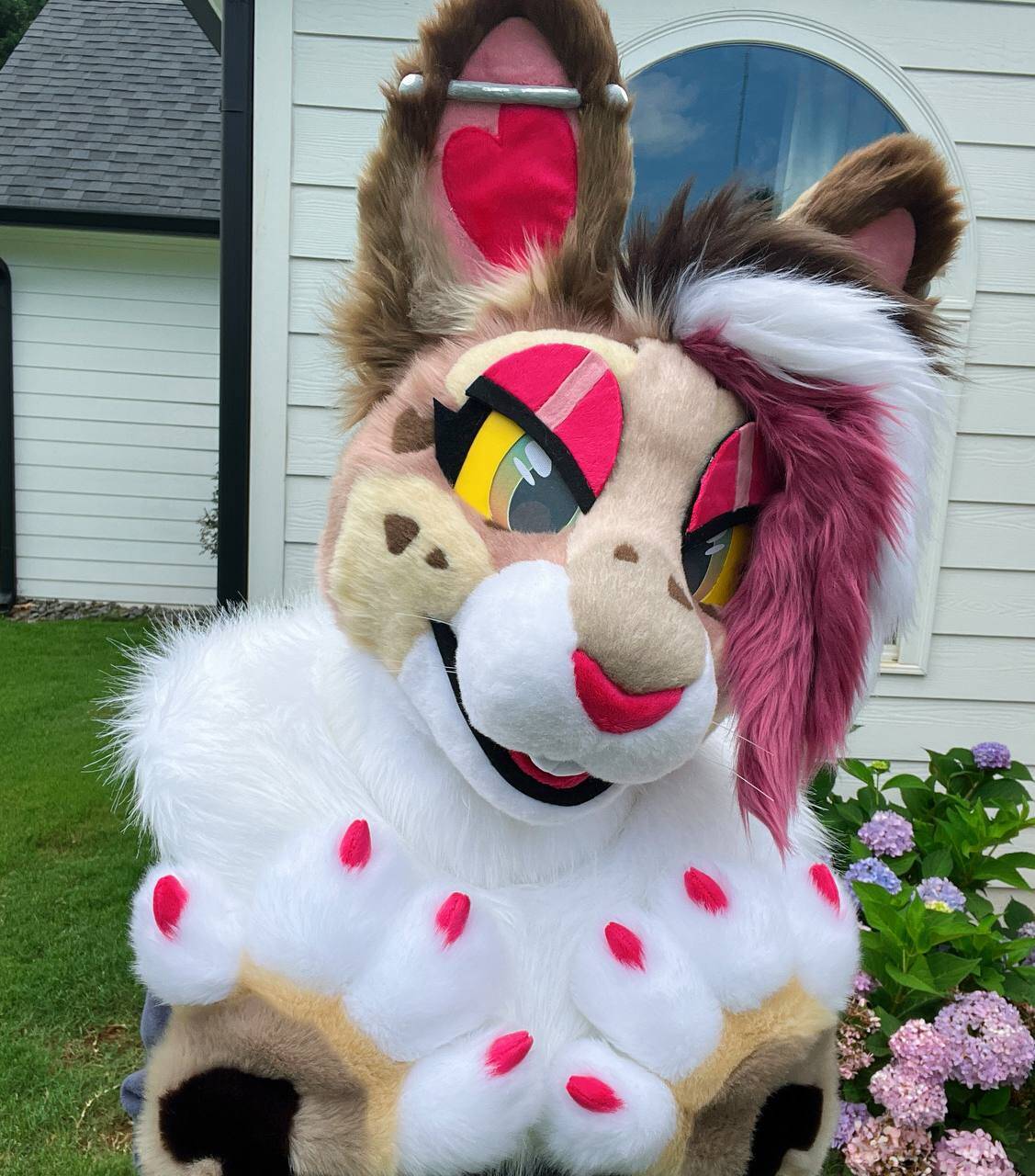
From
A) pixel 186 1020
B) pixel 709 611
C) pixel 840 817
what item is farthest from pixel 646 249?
pixel 840 817

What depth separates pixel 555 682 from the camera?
70cm

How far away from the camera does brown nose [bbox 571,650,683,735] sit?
2.28ft

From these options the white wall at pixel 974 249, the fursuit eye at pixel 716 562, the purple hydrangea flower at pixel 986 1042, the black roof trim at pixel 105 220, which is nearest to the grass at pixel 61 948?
the white wall at pixel 974 249

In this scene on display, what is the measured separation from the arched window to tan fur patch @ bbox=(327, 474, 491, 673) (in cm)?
199

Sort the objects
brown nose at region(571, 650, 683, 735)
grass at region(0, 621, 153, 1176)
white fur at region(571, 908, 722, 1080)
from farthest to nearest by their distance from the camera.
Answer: grass at region(0, 621, 153, 1176) → white fur at region(571, 908, 722, 1080) → brown nose at region(571, 650, 683, 735)

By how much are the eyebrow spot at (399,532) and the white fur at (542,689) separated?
0.09 meters

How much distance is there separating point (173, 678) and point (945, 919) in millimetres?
1357

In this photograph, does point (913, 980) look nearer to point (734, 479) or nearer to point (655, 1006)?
point (655, 1006)

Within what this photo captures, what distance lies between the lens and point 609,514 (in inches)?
30.7

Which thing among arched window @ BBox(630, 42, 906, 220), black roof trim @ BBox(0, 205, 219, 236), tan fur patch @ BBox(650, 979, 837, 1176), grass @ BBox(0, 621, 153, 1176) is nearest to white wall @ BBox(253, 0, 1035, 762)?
arched window @ BBox(630, 42, 906, 220)

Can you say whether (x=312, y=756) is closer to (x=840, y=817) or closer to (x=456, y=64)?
(x=456, y=64)

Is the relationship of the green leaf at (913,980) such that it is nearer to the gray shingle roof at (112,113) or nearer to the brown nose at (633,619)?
the brown nose at (633,619)

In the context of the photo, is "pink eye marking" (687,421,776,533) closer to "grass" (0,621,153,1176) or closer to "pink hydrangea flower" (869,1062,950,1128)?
"pink hydrangea flower" (869,1062,950,1128)

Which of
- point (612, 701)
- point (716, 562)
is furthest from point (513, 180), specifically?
point (612, 701)
